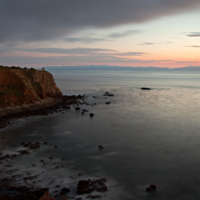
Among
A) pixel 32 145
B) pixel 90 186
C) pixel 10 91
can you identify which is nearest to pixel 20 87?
pixel 10 91

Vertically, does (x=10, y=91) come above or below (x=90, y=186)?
above

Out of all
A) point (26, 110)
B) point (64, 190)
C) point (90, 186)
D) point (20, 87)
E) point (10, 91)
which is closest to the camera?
point (64, 190)

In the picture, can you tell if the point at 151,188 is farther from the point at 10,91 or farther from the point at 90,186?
the point at 10,91

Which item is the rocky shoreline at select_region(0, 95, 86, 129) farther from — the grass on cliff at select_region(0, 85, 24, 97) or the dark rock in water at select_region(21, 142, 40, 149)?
the dark rock in water at select_region(21, 142, 40, 149)

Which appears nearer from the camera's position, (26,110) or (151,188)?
(151,188)

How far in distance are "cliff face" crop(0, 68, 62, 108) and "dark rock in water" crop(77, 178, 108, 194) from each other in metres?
28.8

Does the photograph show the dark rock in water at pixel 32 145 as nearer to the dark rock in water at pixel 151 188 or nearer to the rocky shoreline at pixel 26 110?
the rocky shoreline at pixel 26 110

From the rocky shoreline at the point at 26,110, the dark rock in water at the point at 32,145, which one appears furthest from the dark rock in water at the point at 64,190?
the rocky shoreline at the point at 26,110

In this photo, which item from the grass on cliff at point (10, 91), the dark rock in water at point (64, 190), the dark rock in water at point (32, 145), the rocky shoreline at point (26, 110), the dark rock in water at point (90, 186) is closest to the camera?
the dark rock in water at point (64, 190)

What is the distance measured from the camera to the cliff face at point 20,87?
1549 inches

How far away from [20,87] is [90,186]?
34.2 m

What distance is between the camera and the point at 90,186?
1451 cm

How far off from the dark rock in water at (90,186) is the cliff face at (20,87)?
2877 cm

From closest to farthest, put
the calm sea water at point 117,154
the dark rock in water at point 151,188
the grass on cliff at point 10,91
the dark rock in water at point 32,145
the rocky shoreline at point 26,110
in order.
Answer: the dark rock in water at point 151,188
the calm sea water at point 117,154
the dark rock in water at point 32,145
the rocky shoreline at point 26,110
the grass on cliff at point 10,91
